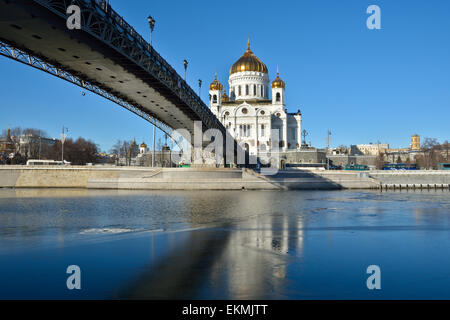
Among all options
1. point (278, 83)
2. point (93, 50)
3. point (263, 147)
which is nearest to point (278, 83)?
point (278, 83)

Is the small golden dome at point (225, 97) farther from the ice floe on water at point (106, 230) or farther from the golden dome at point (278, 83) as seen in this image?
the ice floe on water at point (106, 230)

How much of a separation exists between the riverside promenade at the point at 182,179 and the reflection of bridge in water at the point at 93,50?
15.9 metres

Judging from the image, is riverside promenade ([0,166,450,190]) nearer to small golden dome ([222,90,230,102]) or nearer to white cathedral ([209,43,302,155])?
white cathedral ([209,43,302,155])

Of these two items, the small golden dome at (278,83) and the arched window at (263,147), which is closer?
the arched window at (263,147)

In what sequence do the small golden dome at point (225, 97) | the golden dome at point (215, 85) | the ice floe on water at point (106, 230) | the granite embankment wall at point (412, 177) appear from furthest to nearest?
the small golden dome at point (225, 97), the golden dome at point (215, 85), the granite embankment wall at point (412, 177), the ice floe on water at point (106, 230)

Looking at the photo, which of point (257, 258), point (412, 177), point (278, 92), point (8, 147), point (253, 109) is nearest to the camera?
point (257, 258)

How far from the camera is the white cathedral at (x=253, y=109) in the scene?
72.0 metres

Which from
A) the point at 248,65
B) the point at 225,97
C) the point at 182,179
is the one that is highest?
the point at 248,65

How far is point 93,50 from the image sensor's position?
54.6 feet

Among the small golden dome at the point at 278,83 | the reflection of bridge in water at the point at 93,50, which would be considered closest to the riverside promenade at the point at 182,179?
the reflection of bridge in water at the point at 93,50

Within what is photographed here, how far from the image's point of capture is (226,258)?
9070 mm

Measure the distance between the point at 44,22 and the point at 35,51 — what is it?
156 inches

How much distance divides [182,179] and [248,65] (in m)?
40.6

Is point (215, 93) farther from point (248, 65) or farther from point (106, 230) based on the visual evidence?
point (106, 230)
